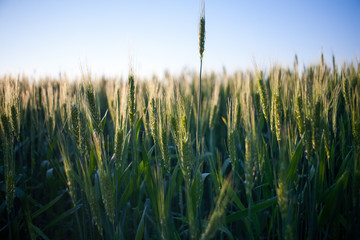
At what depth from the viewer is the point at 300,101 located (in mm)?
1195

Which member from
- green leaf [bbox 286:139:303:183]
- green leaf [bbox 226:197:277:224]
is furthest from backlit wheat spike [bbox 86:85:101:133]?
green leaf [bbox 286:139:303:183]

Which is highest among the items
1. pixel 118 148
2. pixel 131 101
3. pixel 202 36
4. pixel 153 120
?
pixel 202 36

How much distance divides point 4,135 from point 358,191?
6.72 ft

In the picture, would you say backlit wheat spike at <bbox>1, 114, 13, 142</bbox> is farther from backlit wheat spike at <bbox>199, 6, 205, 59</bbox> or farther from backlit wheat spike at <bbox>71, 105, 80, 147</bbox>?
backlit wheat spike at <bbox>199, 6, 205, 59</bbox>

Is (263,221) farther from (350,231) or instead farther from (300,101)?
(300,101)

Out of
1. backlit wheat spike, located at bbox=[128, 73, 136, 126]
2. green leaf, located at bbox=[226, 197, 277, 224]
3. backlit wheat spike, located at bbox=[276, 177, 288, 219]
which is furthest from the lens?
backlit wheat spike, located at bbox=[128, 73, 136, 126]

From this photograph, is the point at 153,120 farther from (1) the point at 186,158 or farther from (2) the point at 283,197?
(2) the point at 283,197

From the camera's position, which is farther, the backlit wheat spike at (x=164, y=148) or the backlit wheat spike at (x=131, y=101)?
the backlit wheat spike at (x=131, y=101)

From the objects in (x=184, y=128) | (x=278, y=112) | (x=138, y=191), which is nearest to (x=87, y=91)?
(x=184, y=128)

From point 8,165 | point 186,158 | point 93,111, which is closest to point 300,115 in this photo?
point 186,158

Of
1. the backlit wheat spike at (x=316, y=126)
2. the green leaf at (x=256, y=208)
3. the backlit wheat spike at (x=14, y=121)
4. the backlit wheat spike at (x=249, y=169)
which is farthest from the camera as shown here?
the backlit wheat spike at (x=14, y=121)

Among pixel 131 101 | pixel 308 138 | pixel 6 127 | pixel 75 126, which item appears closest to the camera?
pixel 308 138

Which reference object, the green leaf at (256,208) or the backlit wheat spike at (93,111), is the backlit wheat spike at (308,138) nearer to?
the green leaf at (256,208)

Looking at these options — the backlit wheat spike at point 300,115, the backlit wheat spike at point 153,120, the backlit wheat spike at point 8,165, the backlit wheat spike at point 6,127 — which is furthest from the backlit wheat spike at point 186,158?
the backlit wheat spike at point 6,127
